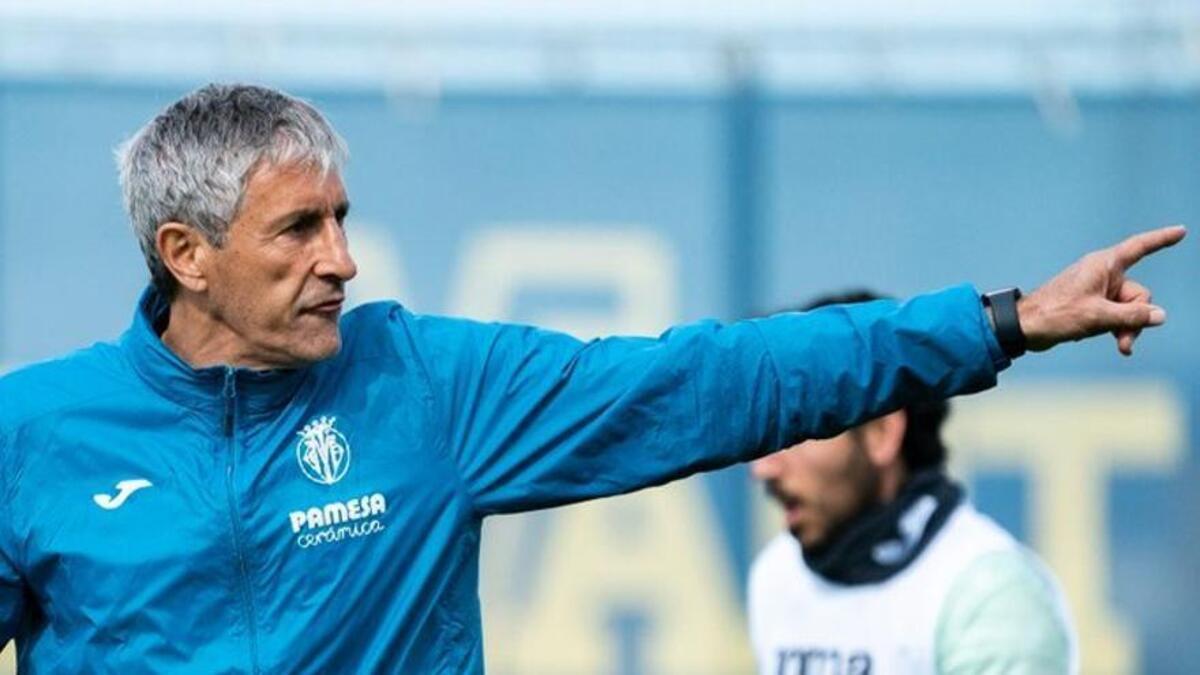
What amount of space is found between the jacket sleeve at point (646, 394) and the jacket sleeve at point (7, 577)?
0.56 metres

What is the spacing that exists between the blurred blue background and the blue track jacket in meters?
3.35

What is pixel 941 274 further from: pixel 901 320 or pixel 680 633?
pixel 901 320

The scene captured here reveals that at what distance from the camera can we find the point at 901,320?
3.53 m

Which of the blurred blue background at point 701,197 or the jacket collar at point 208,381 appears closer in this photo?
the jacket collar at point 208,381

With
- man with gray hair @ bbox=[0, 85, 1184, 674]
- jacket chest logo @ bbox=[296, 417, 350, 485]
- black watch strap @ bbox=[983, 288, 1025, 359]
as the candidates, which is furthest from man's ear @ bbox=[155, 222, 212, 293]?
black watch strap @ bbox=[983, 288, 1025, 359]

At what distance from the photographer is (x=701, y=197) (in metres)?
7.19

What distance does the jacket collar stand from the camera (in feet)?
11.7

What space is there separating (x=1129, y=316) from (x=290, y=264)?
1.07 metres

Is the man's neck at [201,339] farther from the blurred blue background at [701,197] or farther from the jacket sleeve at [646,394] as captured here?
the blurred blue background at [701,197]

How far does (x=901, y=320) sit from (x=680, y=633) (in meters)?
3.63

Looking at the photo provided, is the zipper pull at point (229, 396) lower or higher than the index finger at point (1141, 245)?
lower

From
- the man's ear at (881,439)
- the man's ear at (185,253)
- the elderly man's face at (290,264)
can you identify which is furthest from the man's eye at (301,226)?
the man's ear at (881,439)

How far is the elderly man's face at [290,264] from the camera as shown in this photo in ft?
11.8

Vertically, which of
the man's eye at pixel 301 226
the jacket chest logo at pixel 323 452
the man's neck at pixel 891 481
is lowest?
the man's neck at pixel 891 481
